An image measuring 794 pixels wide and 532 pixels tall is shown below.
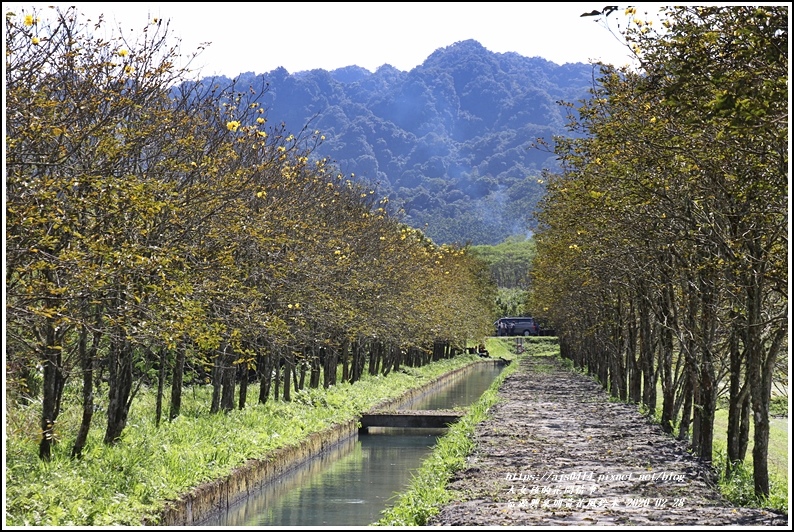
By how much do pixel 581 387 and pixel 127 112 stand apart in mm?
30902

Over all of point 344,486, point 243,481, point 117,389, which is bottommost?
point 344,486

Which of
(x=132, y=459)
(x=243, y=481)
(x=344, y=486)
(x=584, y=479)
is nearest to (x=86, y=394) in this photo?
(x=132, y=459)

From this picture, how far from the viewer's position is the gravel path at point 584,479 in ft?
40.8

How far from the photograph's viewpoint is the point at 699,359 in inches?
800

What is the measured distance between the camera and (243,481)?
20891mm

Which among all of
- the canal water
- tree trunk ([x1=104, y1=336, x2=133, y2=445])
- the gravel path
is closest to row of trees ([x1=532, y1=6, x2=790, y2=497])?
the gravel path

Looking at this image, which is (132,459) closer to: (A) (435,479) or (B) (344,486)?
(A) (435,479)

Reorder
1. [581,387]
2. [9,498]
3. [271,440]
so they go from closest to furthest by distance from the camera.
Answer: [9,498]
[271,440]
[581,387]

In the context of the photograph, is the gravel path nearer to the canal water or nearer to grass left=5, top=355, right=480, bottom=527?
the canal water

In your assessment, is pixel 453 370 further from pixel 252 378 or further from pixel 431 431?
pixel 431 431

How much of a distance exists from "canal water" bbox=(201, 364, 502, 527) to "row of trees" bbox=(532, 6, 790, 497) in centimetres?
728

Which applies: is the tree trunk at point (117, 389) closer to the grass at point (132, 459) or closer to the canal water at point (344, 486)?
the grass at point (132, 459)

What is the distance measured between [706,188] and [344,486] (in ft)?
42.3

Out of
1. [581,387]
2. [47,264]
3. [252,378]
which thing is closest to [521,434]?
[47,264]
